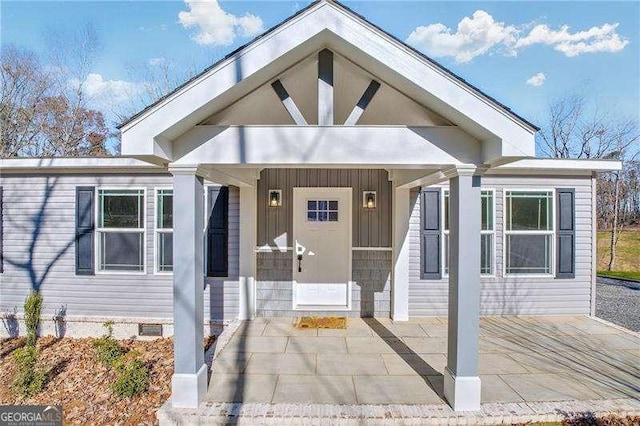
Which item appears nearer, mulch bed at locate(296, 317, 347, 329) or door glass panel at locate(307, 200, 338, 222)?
mulch bed at locate(296, 317, 347, 329)

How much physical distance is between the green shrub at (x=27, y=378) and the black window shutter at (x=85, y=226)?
2.01 meters

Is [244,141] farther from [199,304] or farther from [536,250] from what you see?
[536,250]

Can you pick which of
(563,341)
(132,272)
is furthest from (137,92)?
(563,341)

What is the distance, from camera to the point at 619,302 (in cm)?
756

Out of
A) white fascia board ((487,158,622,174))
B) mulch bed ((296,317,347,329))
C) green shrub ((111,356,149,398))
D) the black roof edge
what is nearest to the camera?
the black roof edge

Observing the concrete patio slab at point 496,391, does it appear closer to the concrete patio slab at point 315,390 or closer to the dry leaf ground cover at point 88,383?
the concrete patio slab at point 315,390

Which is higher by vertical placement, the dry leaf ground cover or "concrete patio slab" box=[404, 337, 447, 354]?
"concrete patio slab" box=[404, 337, 447, 354]

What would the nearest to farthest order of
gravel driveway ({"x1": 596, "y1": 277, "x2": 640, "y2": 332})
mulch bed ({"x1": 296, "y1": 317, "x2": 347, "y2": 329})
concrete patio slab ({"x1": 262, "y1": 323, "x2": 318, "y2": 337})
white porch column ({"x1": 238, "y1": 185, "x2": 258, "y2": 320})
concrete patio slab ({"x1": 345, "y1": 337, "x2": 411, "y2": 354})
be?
concrete patio slab ({"x1": 345, "y1": 337, "x2": 411, "y2": 354})
concrete patio slab ({"x1": 262, "y1": 323, "x2": 318, "y2": 337})
mulch bed ({"x1": 296, "y1": 317, "x2": 347, "y2": 329})
white porch column ({"x1": 238, "y1": 185, "x2": 258, "y2": 320})
gravel driveway ({"x1": 596, "y1": 277, "x2": 640, "y2": 332})

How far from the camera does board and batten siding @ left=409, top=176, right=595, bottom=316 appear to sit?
232 inches

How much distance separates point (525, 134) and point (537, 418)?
274 centimetres

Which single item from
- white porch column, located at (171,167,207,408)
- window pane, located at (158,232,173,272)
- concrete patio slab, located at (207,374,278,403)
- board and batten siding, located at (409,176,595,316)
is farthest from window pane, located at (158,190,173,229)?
board and batten siding, located at (409,176,595,316)

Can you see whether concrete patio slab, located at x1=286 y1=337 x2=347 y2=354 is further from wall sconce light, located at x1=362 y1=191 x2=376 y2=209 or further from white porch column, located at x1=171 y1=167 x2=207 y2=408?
wall sconce light, located at x1=362 y1=191 x2=376 y2=209

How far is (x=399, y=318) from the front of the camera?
562cm

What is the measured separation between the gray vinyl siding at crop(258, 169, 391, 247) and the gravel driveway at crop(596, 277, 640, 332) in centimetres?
495
